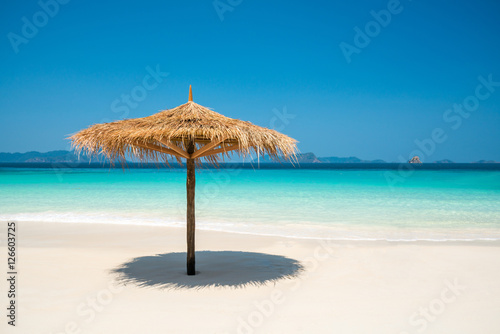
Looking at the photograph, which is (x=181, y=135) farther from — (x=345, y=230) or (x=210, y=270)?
(x=345, y=230)

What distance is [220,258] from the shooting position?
5.51 meters

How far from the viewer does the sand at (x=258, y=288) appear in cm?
322

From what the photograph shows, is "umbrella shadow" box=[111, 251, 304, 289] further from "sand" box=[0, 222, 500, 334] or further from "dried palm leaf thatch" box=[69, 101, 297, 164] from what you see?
"dried palm leaf thatch" box=[69, 101, 297, 164]

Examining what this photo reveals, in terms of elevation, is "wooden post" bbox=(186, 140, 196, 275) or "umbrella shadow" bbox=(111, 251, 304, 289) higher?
"wooden post" bbox=(186, 140, 196, 275)

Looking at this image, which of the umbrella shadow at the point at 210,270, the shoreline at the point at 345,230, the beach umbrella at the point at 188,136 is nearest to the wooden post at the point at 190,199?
the beach umbrella at the point at 188,136

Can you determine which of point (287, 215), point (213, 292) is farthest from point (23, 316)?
point (287, 215)

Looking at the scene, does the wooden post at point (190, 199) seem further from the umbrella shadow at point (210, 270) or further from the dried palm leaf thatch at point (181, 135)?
the umbrella shadow at point (210, 270)

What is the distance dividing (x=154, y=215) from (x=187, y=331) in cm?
808

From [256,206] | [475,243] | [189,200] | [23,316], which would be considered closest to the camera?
[23,316]

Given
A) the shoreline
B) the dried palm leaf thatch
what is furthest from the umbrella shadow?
the shoreline

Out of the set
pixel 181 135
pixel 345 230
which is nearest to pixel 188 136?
pixel 181 135

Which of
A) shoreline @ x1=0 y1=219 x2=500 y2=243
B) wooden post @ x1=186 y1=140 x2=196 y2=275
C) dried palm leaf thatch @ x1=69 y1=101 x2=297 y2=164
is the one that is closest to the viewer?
dried palm leaf thatch @ x1=69 y1=101 x2=297 y2=164

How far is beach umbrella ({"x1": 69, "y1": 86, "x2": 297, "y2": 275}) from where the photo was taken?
3800mm

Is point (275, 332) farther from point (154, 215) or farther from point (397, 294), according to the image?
point (154, 215)
